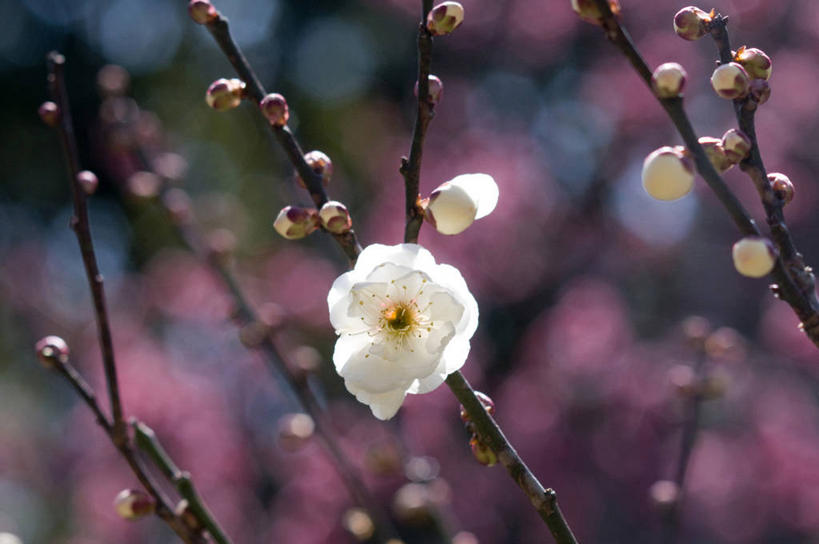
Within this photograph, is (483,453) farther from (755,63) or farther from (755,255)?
(755,63)

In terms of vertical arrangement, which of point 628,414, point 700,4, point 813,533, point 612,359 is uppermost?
point 700,4

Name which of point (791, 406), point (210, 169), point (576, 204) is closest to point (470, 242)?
point (576, 204)

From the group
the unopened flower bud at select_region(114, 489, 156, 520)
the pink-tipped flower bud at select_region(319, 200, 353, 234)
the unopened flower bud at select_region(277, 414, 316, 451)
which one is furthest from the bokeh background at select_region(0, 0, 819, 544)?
the pink-tipped flower bud at select_region(319, 200, 353, 234)

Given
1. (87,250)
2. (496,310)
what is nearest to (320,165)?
(87,250)

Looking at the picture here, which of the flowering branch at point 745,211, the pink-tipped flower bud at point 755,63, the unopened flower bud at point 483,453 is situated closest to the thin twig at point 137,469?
the unopened flower bud at point 483,453

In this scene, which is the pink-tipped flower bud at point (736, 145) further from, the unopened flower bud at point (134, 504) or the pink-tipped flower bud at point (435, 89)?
the unopened flower bud at point (134, 504)

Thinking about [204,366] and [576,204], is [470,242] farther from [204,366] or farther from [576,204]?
[204,366]

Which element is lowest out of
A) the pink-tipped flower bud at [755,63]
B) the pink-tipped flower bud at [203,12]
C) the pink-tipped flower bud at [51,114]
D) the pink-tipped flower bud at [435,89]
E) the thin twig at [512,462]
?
the thin twig at [512,462]
